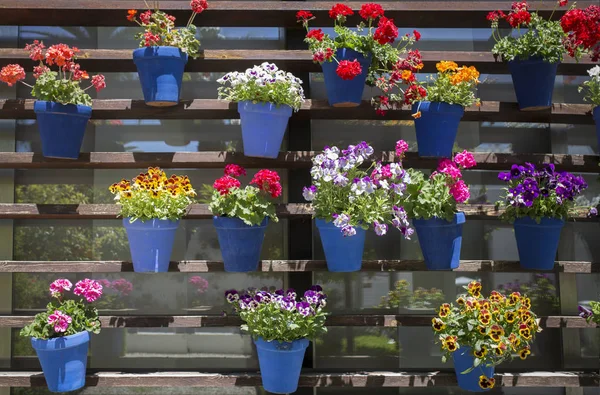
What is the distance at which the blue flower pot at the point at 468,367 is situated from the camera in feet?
8.93

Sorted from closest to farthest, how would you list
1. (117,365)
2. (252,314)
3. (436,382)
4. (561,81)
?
(252,314) → (436,382) → (117,365) → (561,81)

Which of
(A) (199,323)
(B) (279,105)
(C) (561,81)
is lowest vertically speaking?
(A) (199,323)

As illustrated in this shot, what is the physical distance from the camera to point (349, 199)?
270cm

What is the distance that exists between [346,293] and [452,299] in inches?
24.2

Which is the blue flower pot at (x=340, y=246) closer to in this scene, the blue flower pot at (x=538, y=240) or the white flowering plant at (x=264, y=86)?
the white flowering plant at (x=264, y=86)

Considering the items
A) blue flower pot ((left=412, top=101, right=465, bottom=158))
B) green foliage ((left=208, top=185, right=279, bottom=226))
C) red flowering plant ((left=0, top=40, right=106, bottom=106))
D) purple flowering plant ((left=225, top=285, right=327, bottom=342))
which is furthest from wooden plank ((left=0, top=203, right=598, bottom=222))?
red flowering plant ((left=0, top=40, right=106, bottom=106))

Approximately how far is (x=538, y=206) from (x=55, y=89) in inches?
97.5

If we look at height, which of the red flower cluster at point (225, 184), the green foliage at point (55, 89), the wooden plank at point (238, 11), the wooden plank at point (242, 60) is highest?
the wooden plank at point (238, 11)

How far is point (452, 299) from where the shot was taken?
333 cm

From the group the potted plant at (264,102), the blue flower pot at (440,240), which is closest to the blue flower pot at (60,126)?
the potted plant at (264,102)

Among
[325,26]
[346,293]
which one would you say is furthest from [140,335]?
[325,26]

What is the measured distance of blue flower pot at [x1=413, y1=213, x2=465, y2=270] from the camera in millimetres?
2797

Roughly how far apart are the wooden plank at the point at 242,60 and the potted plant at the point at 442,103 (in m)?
0.28

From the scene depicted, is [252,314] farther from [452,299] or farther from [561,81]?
[561,81]
